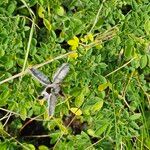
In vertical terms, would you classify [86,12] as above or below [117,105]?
above

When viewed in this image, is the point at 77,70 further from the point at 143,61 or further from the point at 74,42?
the point at 143,61

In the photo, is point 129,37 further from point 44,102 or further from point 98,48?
point 44,102

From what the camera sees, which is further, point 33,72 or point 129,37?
point 129,37

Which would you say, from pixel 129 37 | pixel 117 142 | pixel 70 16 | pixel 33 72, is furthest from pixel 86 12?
pixel 117 142

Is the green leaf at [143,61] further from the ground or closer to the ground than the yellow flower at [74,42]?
closer to the ground

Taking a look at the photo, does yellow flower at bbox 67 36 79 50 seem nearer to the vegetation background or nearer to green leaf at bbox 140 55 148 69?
the vegetation background

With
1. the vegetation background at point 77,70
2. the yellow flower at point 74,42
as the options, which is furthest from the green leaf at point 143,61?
the yellow flower at point 74,42

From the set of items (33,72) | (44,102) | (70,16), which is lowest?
(44,102)

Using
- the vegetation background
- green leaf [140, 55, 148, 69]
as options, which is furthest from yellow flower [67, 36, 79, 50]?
green leaf [140, 55, 148, 69]

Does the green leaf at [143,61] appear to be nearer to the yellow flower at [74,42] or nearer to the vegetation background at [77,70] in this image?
the vegetation background at [77,70]
